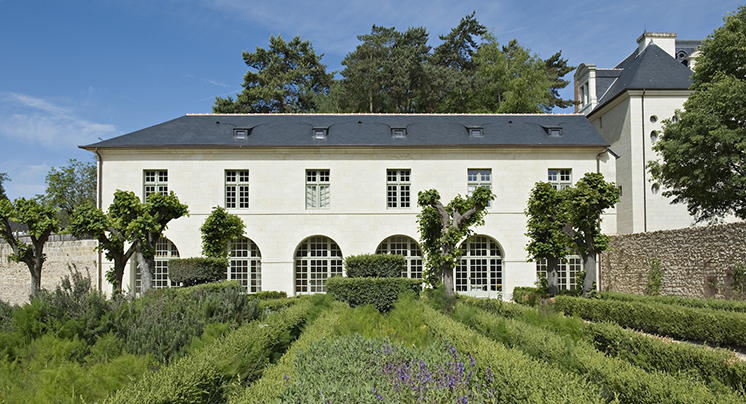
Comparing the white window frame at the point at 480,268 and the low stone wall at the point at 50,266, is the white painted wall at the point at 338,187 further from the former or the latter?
the low stone wall at the point at 50,266

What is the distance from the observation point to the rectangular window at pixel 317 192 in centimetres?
2028

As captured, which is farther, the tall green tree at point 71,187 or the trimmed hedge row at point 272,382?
the tall green tree at point 71,187

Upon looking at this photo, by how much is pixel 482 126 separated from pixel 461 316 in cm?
1375

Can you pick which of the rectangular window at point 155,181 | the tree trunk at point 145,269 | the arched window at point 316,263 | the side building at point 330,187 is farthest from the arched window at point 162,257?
the tree trunk at point 145,269

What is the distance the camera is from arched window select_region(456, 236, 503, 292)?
20.2 m

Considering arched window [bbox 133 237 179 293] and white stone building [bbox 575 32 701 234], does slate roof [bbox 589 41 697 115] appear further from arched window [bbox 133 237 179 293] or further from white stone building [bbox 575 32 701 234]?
arched window [bbox 133 237 179 293]

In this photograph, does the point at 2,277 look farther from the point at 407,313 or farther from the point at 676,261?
the point at 676,261

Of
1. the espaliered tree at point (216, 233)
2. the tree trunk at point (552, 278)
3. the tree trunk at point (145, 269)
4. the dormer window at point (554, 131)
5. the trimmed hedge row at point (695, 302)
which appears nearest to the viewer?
the trimmed hedge row at point (695, 302)

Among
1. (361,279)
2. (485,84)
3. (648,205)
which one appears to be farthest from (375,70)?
(361,279)

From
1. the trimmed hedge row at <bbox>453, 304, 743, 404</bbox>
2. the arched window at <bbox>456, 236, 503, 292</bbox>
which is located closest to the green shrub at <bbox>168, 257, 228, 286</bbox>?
the trimmed hedge row at <bbox>453, 304, 743, 404</bbox>

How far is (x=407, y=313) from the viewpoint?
10.9 m

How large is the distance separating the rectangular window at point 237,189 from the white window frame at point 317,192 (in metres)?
2.75

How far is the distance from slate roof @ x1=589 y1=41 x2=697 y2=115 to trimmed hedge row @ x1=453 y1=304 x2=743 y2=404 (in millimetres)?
19713

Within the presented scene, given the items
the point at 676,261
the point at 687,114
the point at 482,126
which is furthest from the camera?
the point at 482,126
